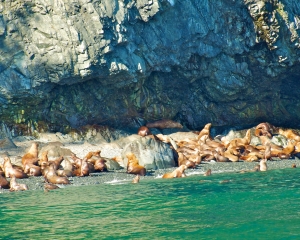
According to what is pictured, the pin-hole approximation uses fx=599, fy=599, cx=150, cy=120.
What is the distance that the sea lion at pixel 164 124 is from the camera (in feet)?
105

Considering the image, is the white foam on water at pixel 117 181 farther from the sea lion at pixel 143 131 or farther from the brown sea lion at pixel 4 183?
the sea lion at pixel 143 131

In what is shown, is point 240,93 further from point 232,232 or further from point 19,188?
point 232,232

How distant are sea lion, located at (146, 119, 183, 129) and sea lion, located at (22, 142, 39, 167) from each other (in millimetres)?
7468

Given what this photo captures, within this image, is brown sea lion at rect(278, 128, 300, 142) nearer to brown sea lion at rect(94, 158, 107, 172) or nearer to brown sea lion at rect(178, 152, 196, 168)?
brown sea lion at rect(178, 152, 196, 168)

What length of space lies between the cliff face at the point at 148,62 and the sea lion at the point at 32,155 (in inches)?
127

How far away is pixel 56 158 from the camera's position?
84.4ft

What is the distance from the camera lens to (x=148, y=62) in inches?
1172

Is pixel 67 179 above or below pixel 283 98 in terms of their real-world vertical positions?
below

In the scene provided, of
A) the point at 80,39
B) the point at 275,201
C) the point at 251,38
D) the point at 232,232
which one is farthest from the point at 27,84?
the point at 232,232

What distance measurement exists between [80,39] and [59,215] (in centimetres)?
1398

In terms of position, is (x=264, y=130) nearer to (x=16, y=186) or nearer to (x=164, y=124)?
(x=164, y=124)

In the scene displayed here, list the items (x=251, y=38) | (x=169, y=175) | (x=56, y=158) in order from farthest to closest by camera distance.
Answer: (x=251, y=38) → (x=56, y=158) → (x=169, y=175)

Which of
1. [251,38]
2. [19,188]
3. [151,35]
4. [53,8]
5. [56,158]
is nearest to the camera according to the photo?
[19,188]

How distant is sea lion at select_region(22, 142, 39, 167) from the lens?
24.4 meters
